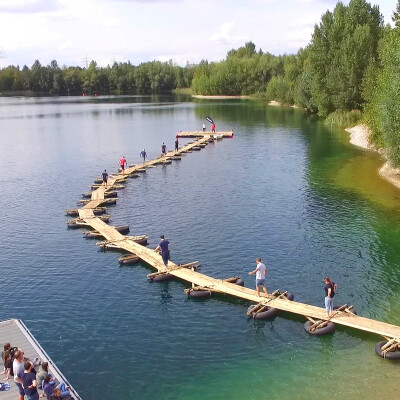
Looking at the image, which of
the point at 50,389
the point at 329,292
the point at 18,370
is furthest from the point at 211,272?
the point at 18,370

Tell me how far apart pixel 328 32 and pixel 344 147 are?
125 feet

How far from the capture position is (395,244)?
4181 centimetres

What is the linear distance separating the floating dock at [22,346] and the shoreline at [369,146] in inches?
1877

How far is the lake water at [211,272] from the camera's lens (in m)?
25.3

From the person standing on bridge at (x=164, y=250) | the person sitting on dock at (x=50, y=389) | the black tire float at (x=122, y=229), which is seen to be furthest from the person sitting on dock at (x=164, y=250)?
the person sitting on dock at (x=50, y=389)

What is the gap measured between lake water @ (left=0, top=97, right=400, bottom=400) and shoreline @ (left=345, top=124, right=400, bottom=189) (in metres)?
1.65

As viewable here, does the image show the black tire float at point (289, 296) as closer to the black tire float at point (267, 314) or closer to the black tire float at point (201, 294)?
the black tire float at point (267, 314)

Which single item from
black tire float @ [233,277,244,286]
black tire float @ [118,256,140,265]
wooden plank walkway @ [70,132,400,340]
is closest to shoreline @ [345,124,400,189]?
black tire float @ [233,277,244,286]

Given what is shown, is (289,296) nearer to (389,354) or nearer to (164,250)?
(389,354)

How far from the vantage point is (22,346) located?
985 inches

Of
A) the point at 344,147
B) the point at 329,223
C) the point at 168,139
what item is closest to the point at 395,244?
the point at 329,223

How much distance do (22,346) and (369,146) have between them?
74.1m

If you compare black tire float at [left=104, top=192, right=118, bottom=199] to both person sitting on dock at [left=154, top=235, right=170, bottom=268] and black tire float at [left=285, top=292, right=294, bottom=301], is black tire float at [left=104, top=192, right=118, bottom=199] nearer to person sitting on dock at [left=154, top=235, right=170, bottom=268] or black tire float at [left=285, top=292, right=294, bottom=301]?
person sitting on dock at [left=154, top=235, right=170, bottom=268]

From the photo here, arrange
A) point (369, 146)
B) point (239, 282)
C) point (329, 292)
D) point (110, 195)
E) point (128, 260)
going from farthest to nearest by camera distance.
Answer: point (369, 146) < point (110, 195) < point (128, 260) < point (239, 282) < point (329, 292)
